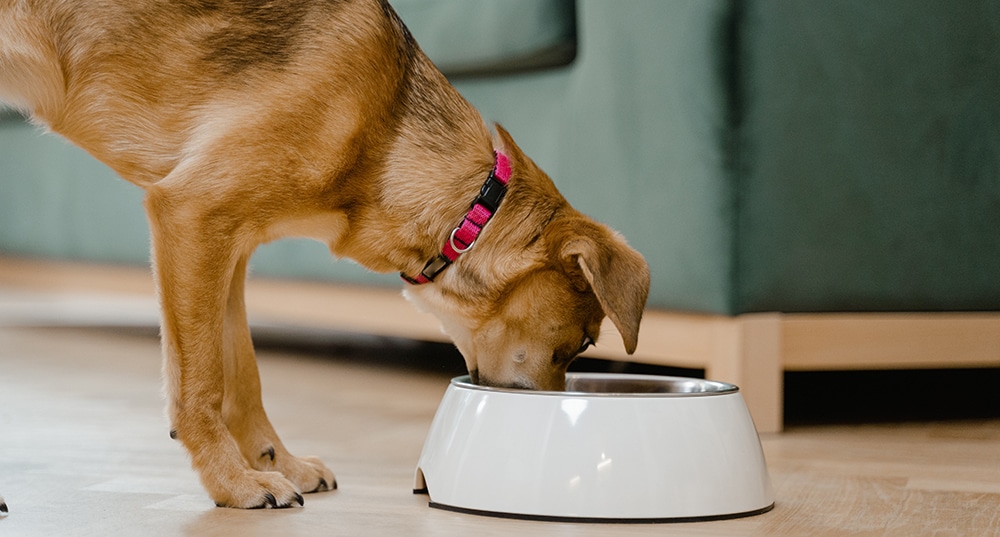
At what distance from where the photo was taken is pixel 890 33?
2.57 meters

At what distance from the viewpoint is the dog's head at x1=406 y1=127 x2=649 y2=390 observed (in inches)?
80.1

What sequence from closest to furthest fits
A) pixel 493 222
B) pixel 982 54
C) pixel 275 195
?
pixel 275 195, pixel 493 222, pixel 982 54

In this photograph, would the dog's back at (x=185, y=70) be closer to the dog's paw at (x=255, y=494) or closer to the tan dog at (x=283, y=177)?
the tan dog at (x=283, y=177)

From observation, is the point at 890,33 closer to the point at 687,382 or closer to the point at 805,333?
the point at 805,333

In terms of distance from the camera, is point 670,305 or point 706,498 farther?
point 670,305

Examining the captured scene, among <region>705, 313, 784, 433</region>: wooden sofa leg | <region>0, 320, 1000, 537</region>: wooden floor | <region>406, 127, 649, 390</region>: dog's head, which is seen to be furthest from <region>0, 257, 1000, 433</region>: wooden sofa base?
<region>406, 127, 649, 390</region>: dog's head

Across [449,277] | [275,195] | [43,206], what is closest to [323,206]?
[275,195]

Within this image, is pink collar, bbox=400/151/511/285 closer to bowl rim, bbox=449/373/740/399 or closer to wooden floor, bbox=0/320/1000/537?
bowl rim, bbox=449/373/740/399

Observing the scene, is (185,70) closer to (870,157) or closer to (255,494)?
(255,494)

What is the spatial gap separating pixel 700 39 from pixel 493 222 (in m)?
0.71

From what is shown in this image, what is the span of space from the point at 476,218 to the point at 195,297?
48 cm

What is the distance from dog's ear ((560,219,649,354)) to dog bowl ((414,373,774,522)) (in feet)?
0.54

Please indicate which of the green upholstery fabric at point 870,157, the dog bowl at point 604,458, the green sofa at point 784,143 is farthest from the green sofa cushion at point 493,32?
the dog bowl at point 604,458

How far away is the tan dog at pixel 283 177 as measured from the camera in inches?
74.1
